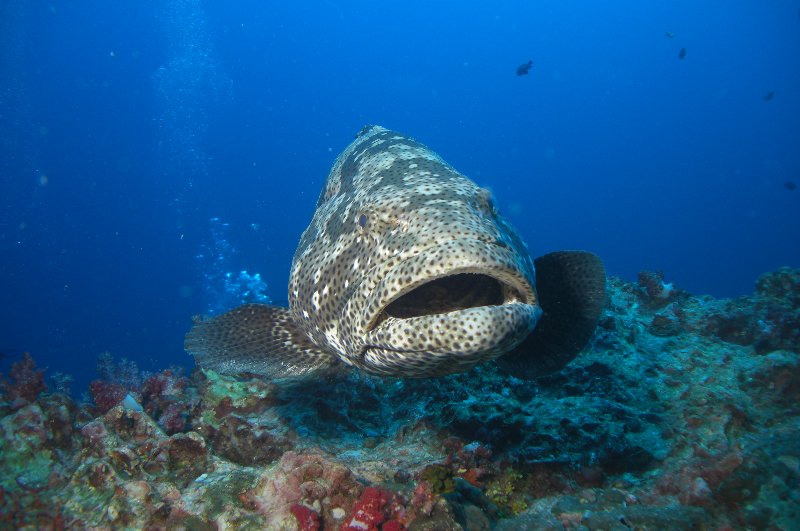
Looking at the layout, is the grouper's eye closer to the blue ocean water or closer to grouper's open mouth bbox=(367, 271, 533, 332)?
grouper's open mouth bbox=(367, 271, 533, 332)

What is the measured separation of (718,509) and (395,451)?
268cm

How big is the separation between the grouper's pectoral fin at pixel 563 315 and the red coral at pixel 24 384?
5850 millimetres

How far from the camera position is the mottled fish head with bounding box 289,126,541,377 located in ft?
9.05

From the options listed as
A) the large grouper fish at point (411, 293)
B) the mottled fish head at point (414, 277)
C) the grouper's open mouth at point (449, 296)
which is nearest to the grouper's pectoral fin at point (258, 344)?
the large grouper fish at point (411, 293)

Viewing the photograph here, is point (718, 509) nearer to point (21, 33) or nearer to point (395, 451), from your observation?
point (395, 451)

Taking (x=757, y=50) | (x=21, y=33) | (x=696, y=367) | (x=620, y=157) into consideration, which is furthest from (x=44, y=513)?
(x=757, y=50)

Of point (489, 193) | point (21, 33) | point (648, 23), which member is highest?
point (648, 23)

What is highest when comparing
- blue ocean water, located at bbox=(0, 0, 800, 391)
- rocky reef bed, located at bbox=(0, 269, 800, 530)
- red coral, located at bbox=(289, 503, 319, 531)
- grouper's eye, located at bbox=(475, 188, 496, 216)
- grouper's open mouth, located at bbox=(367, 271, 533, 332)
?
blue ocean water, located at bbox=(0, 0, 800, 391)

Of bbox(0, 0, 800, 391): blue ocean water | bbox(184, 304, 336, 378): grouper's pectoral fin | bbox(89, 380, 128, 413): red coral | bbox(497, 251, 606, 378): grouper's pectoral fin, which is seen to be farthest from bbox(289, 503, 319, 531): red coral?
bbox(0, 0, 800, 391): blue ocean water

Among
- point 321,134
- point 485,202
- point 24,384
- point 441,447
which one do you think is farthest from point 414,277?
point 321,134

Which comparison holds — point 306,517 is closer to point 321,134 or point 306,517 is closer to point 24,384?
point 24,384

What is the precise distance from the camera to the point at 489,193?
12.9 ft

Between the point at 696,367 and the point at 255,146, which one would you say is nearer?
the point at 696,367

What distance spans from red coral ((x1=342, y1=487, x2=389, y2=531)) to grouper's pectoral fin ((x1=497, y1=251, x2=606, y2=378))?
6.89 ft
